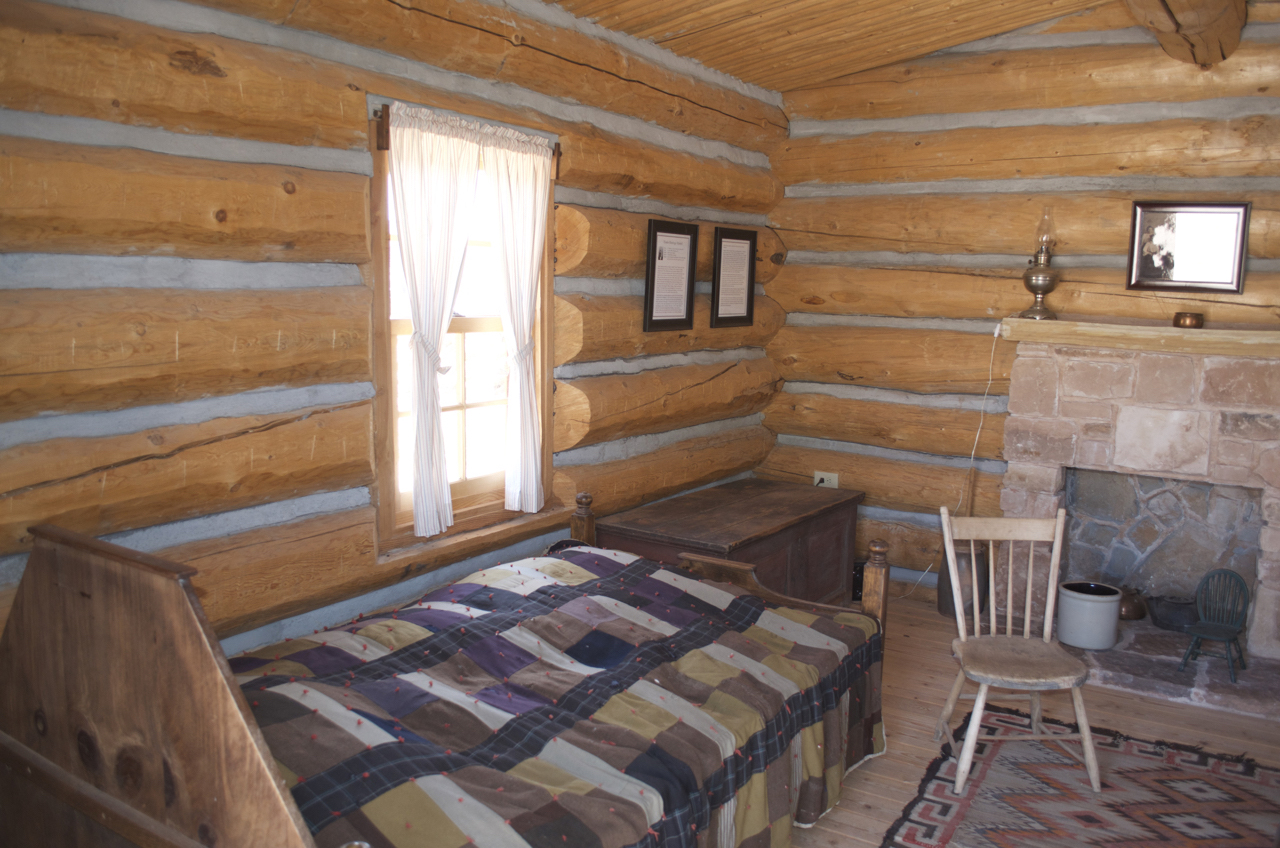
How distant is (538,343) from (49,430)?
2.27 m

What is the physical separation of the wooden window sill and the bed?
17cm

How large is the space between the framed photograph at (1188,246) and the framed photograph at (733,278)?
2200 mm

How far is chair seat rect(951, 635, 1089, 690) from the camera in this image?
11.8 feet

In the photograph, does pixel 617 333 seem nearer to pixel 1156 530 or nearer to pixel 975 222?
pixel 975 222

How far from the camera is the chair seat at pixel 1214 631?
473 cm

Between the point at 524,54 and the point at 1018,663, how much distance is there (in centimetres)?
328

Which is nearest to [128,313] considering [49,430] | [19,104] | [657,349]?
[49,430]

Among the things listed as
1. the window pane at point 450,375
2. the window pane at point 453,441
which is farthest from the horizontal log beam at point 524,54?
the window pane at point 453,441

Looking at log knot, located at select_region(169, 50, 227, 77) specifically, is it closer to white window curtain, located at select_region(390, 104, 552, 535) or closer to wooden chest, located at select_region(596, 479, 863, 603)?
white window curtain, located at select_region(390, 104, 552, 535)

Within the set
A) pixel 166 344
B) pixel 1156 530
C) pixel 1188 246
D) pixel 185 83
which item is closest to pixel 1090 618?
pixel 1156 530

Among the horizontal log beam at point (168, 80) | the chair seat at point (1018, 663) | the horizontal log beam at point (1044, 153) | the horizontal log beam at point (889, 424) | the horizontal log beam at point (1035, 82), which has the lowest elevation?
the chair seat at point (1018, 663)

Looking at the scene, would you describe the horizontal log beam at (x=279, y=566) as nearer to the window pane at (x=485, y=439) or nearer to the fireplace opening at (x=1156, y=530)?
the window pane at (x=485, y=439)

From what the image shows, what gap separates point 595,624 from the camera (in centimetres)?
355

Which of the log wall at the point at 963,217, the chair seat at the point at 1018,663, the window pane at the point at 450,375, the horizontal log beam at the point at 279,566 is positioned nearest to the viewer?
the horizontal log beam at the point at 279,566
